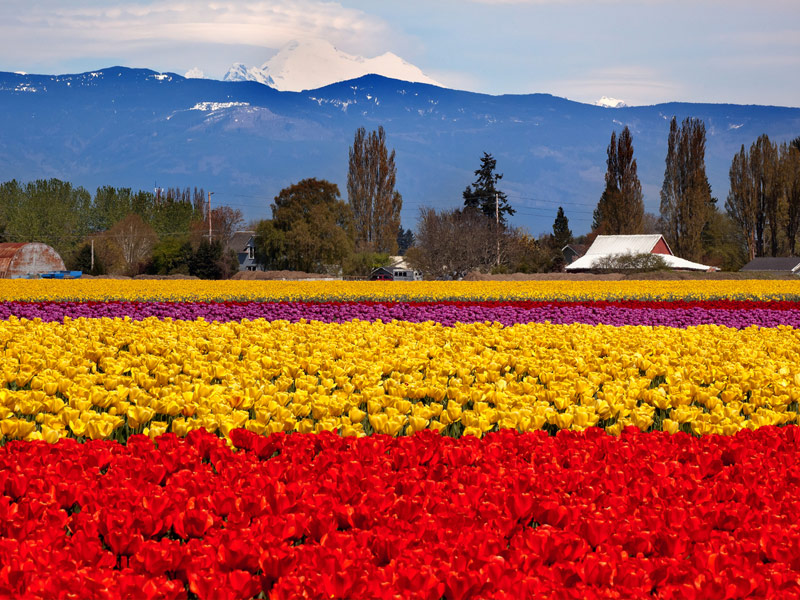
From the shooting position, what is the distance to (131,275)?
63438mm

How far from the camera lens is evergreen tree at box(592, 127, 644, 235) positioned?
74.2m

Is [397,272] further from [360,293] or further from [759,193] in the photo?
[360,293]

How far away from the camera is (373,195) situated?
285 feet

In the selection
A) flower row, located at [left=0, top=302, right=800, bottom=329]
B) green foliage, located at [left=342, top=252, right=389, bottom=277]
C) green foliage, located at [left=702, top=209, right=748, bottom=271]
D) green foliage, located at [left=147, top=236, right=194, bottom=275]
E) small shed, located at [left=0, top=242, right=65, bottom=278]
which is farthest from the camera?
green foliage, located at [left=702, top=209, right=748, bottom=271]

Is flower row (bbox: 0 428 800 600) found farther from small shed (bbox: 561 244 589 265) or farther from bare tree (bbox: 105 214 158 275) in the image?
small shed (bbox: 561 244 589 265)

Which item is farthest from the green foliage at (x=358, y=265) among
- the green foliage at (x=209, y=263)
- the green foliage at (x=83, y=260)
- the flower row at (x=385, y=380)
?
the flower row at (x=385, y=380)

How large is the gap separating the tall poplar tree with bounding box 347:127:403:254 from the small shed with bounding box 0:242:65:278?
28072 millimetres

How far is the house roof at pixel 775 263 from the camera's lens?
7000 cm

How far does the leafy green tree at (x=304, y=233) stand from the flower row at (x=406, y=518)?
6458cm

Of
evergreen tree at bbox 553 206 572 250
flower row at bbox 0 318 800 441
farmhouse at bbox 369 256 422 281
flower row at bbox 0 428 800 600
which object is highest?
evergreen tree at bbox 553 206 572 250

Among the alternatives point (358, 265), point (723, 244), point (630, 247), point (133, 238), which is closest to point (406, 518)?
point (358, 265)

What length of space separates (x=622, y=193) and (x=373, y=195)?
24.8 meters

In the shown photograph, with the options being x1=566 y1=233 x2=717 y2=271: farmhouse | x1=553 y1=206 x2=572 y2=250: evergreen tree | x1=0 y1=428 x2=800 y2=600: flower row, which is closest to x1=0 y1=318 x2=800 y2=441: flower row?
x1=0 y1=428 x2=800 y2=600: flower row

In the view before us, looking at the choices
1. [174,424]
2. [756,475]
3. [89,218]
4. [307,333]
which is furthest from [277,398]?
[89,218]
